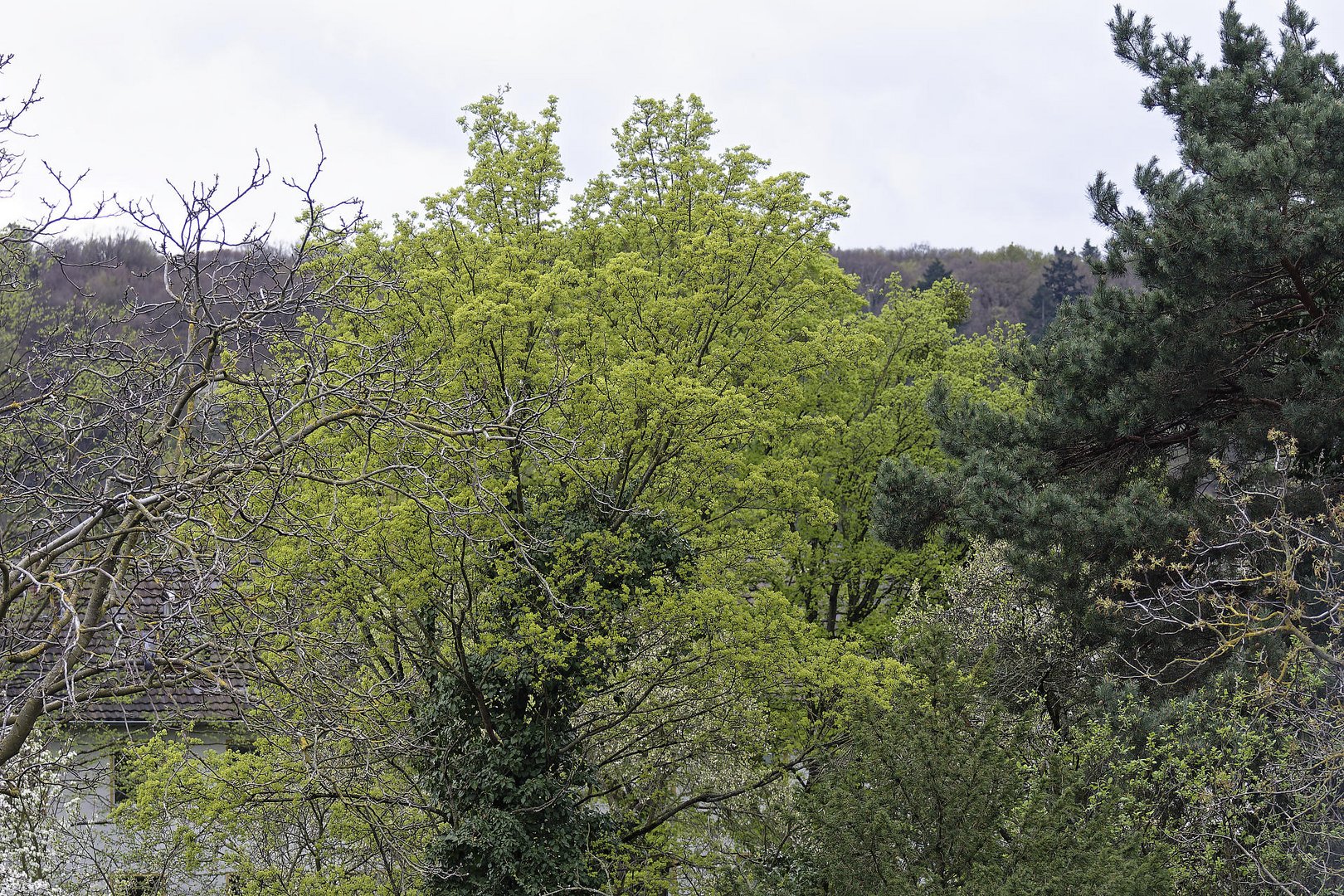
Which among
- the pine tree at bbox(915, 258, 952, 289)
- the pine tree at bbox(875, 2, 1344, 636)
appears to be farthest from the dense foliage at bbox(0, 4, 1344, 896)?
the pine tree at bbox(915, 258, 952, 289)

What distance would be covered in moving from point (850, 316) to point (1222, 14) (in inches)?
250

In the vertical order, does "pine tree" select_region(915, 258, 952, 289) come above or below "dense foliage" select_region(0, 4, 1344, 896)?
above

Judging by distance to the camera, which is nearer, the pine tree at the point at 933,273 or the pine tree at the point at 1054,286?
the pine tree at the point at 933,273

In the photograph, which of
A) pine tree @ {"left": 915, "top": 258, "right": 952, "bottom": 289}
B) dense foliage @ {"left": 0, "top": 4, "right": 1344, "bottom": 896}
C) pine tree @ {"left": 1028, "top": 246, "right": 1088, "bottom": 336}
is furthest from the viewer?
pine tree @ {"left": 1028, "top": 246, "right": 1088, "bottom": 336}

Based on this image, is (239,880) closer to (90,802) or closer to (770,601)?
(770,601)

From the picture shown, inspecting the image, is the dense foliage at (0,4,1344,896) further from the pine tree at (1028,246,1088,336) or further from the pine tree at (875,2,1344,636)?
the pine tree at (1028,246,1088,336)

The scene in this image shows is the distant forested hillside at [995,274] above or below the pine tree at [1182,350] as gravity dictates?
above

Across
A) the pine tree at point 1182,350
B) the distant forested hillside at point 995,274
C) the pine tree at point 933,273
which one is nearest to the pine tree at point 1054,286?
the distant forested hillside at point 995,274

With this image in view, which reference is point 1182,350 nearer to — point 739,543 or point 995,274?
point 739,543

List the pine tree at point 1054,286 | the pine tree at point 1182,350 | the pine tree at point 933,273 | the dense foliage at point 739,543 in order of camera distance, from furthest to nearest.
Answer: the pine tree at point 1054,286 → the pine tree at point 933,273 → the pine tree at point 1182,350 → the dense foliage at point 739,543

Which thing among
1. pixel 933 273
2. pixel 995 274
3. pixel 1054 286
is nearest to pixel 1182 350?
pixel 933 273

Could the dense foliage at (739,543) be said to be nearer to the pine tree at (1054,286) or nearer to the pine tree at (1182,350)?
the pine tree at (1182,350)

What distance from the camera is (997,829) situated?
919cm

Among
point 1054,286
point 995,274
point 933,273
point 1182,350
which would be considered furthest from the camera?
point 995,274
